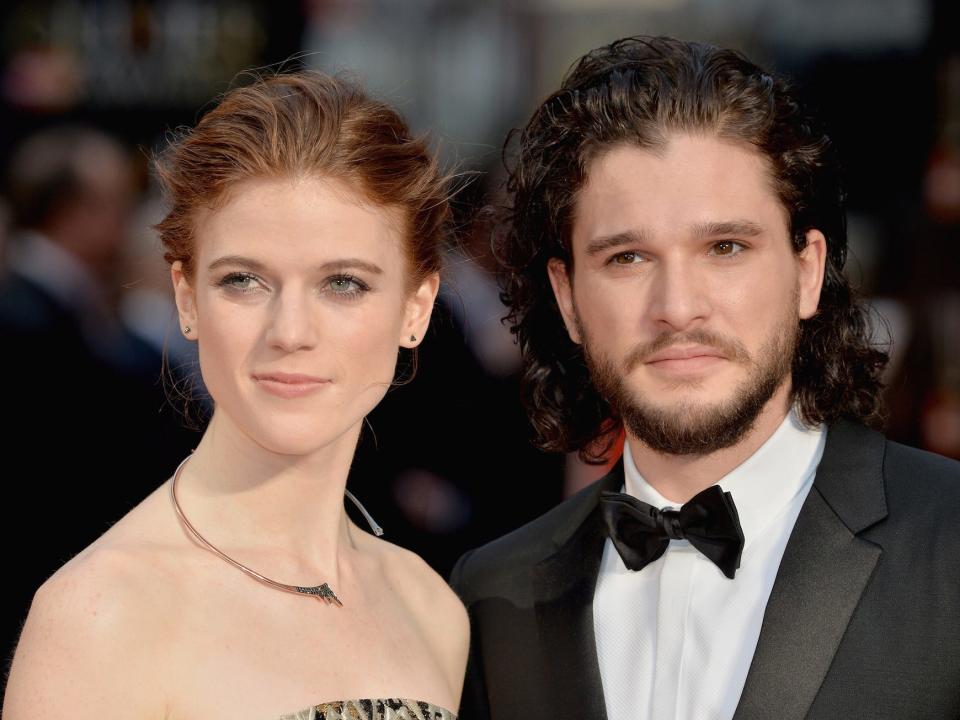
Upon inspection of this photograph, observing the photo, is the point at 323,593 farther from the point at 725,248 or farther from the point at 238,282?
the point at 725,248

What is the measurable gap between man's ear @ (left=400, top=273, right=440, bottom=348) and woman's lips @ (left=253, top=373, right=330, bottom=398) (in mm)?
270

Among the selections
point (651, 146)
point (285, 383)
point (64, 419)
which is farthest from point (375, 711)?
point (64, 419)

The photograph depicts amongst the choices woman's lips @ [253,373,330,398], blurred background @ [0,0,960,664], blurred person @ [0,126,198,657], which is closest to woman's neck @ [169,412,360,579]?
woman's lips @ [253,373,330,398]

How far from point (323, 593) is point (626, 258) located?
0.92 meters

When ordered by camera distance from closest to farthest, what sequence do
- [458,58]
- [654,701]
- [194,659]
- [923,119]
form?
[194,659]
[654,701]
[923,119]
[458,58]

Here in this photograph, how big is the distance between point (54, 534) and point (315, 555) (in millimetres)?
2296

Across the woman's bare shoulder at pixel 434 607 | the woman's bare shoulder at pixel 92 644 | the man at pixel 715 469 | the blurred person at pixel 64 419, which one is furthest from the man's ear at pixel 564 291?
the blurred person at pixel 64 419

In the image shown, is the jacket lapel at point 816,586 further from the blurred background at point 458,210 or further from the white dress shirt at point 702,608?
the blurred background at point 458,210

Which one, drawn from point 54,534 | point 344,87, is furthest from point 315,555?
point 54,534

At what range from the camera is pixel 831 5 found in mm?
6406

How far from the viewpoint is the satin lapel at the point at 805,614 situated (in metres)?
2.47

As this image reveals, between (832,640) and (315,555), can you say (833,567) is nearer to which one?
(832,640)

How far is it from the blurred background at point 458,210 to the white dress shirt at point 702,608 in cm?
79

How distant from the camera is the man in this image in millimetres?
2512
